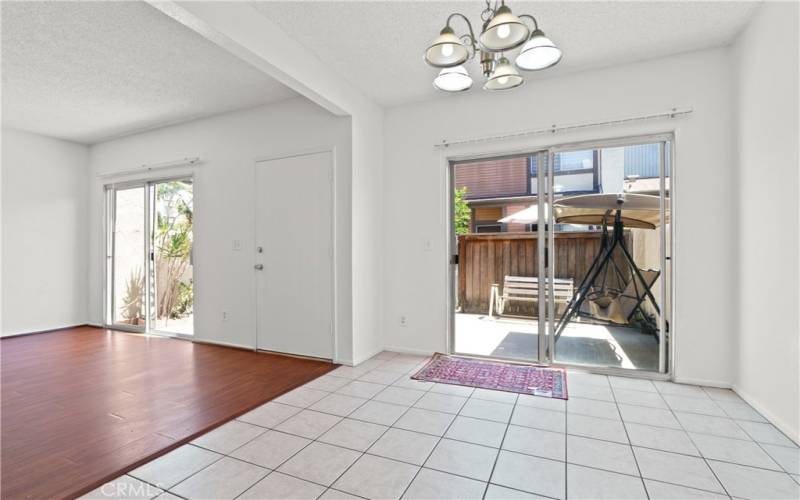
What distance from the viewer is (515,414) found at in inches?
97.2

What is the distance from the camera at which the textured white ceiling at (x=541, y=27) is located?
247 cm

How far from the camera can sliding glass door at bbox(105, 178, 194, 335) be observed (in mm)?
4898

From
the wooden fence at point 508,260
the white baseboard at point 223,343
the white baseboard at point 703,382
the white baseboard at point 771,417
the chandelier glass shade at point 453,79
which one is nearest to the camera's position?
the white baseboard at point 771,417

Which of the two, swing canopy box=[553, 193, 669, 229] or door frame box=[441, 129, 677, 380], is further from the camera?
swing canopy box=[553, 193, 669, 229]

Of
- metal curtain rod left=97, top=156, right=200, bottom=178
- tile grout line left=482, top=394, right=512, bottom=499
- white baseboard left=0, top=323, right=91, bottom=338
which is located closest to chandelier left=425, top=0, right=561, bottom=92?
tile grout line left=482, top=394, right=512, bottom=499

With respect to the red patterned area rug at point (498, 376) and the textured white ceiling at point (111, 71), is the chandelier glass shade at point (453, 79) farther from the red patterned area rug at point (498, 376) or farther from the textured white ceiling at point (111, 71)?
the red patterned area rug at point (498, 376)

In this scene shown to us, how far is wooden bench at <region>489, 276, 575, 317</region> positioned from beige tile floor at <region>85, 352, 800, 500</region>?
3.00 ft

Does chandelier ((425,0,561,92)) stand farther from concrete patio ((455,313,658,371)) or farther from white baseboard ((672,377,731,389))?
white baseboard ((672,377,731,389))

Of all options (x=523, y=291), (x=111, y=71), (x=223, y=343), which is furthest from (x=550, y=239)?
(x=111, y=71)

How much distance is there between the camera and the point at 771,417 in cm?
233

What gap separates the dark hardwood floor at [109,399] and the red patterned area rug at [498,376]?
1022 millimetres

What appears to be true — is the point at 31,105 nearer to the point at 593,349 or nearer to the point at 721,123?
the point at 593,349

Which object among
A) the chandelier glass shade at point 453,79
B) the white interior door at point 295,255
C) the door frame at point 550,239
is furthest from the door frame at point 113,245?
the chandelier glass shade at point 453,79

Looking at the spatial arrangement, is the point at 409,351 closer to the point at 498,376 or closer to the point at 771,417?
the point at 498,376
